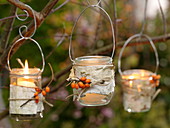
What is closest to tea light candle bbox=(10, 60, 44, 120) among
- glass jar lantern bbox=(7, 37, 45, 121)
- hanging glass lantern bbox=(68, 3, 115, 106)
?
glass jar lantern bbox=(7, 37, 45, 121)

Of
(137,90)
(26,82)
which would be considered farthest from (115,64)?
(26,82)

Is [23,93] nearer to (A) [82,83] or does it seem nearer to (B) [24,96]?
(B) [24,96]

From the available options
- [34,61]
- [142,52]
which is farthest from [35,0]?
[142,52]

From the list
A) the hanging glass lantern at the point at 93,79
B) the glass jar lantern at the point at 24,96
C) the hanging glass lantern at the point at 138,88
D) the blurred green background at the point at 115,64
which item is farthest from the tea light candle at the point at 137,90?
the blurred green background at the point at 115,64

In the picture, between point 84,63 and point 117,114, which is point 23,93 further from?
point 117,114

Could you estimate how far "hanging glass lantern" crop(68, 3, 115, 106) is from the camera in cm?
75

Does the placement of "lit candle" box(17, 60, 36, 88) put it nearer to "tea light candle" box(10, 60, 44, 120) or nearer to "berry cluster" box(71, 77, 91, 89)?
"tea light candle" box(10, 60, 44, 120)

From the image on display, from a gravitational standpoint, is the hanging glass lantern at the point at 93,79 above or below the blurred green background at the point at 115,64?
above

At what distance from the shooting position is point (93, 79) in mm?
760

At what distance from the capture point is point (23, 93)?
80cm

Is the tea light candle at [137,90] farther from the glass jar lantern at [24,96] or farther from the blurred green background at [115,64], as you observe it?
the blurred green background at [115,64]

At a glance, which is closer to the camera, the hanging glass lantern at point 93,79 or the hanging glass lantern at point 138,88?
the hanging glass lantern at point 93,79

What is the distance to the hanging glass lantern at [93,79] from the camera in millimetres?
753

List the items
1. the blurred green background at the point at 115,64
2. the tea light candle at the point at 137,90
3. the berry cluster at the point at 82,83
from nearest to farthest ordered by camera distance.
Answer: the berry cluster at the point at 82,83, the tea light candle at the point at 137,90, the blurred green background at the point at 115,64
